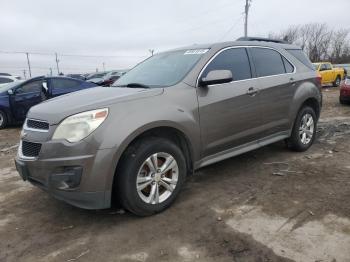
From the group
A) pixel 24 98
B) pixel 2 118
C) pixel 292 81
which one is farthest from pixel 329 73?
pixel 2 118

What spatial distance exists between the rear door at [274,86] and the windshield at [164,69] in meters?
1.00

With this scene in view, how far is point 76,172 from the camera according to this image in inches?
130

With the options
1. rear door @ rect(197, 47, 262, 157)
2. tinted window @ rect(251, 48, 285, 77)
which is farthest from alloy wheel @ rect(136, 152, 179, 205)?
tinted window @ rect(251, 48, 285, 77)

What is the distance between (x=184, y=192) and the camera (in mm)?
4441

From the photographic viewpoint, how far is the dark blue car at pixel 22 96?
33.4 feet

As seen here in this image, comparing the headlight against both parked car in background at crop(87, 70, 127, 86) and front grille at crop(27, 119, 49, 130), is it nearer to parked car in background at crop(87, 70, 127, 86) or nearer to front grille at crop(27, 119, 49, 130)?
front grille at crop(27, 119, 49, 130)

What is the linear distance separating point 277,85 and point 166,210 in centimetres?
249

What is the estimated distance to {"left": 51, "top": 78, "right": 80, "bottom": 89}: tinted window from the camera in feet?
34.8

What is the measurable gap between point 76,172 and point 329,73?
21639 mm

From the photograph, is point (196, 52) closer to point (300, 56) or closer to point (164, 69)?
point (164, 69)

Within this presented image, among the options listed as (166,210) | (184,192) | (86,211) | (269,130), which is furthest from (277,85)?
(86,211)

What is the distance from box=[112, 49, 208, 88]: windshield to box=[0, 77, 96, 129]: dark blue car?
5.80 meters

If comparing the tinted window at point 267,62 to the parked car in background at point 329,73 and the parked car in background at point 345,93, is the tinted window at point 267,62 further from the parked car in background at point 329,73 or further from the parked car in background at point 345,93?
the parked car in background at point 329,73

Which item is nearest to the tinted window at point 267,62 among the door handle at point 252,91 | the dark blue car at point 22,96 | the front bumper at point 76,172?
the door handle at point 252,91
